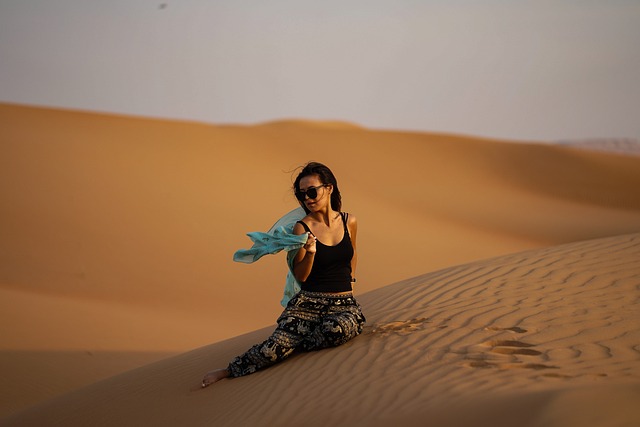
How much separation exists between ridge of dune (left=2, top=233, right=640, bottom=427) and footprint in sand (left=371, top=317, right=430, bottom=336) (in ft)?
0.05

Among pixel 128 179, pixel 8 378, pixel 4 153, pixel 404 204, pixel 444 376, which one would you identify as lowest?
pixel 444 376

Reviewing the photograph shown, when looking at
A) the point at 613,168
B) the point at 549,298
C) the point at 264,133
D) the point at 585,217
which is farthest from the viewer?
the point at 613,168

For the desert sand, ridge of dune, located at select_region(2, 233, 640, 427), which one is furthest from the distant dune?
ridge of dune, located at select_region(2, 233, 640, 427)

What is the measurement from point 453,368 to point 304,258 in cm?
141

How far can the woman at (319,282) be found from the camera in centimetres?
608

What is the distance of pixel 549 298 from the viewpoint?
22.7 ft

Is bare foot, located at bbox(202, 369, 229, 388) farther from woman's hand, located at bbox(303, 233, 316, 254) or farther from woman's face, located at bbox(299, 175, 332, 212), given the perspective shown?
woman's face, located at bbox(299, 175, 332, 212)

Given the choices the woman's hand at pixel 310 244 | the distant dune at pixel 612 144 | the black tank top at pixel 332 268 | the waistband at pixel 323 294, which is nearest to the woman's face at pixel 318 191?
the black tank top at pixel 332 268

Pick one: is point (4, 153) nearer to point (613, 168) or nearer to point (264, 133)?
point (264, 133)

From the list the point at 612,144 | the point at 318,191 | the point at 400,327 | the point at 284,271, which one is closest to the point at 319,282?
the point at 318,191

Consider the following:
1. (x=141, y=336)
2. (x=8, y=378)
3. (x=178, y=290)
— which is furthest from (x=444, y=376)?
(x=178, y=290)

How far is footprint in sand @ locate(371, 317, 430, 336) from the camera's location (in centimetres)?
641

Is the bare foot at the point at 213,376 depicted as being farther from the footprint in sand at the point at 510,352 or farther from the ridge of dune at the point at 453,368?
the footprint in sand at the point at 510,352

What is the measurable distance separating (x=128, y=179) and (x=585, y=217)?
16783 mm
